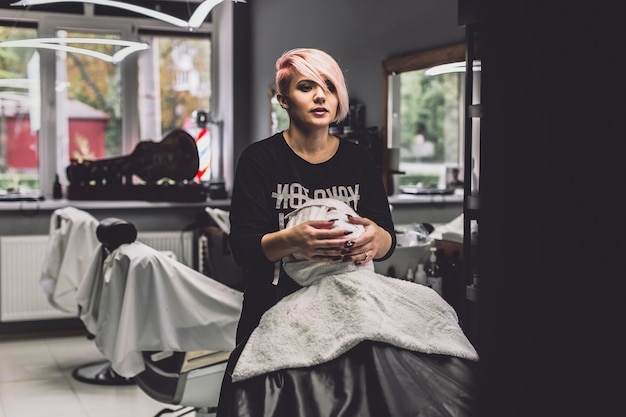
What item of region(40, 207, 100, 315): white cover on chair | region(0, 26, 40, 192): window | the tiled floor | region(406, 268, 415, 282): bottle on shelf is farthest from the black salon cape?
region(0, 26, 40, 192): window

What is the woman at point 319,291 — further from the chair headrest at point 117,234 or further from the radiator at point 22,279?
the radiator at point 22,279

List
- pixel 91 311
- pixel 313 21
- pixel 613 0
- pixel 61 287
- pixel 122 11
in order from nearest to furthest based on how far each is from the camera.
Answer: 1. pixel 613 0
2. pixel 91 311
3. pixel 61 287
4. pixel 313 21
5. pixel 122 11

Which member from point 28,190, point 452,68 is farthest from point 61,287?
point 452,68

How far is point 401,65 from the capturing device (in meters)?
3.71

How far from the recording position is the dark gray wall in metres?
3.46

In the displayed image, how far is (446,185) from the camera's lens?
Answer: 330 centimetres

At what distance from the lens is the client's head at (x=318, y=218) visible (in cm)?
155

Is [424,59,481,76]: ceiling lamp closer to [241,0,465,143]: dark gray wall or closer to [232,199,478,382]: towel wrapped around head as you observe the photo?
[241,0,465,143]: dark gray wall

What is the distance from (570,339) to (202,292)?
2968mm

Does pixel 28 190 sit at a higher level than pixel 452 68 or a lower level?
lower

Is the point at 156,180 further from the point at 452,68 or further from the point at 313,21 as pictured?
the point at 452,68

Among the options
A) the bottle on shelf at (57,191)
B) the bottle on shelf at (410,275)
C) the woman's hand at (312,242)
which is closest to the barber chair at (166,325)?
the bottle on shelf at (410,275)

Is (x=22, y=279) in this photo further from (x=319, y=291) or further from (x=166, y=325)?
(x=319, y=291)

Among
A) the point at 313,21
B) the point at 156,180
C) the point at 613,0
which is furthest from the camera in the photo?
the point at 156,180
